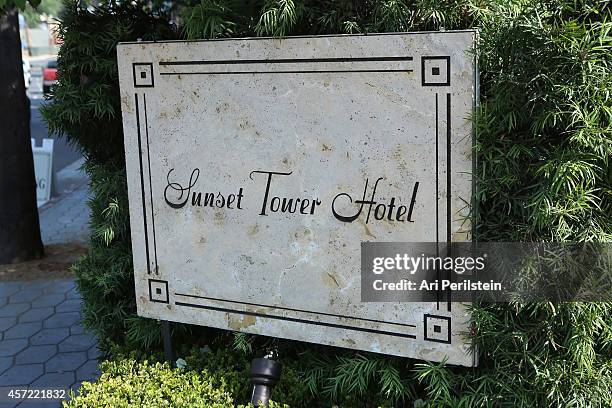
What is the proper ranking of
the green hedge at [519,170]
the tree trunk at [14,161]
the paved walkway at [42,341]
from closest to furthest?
the green hedge at [519,170] < the paved walkway at [42,341] < the tree trunk at [14,161]

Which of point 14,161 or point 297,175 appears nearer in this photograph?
point 297,175

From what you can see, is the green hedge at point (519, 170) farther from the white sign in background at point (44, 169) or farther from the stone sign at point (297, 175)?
the white sign in background at point (44, 169)

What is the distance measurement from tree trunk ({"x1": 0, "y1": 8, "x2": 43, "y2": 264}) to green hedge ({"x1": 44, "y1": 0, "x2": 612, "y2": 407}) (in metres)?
3.41

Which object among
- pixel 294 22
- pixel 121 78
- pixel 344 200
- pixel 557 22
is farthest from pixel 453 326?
pixel 121 78

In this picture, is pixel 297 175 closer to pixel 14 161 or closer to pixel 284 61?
pixel 284 61

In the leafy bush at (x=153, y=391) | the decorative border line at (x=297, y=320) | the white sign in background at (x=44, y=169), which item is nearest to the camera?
the decorative border line at (x=297, y=320)

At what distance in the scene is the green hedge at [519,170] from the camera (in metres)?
2.25

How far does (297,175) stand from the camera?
2.83m

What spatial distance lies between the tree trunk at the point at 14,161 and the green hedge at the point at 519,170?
134 inches

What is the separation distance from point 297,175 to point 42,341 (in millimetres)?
2639

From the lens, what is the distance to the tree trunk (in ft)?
19.3

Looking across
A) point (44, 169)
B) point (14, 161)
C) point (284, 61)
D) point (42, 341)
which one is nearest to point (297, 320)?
point (284, 61)

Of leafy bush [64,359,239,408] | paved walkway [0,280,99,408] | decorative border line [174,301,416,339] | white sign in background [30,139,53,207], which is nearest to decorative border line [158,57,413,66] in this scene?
decorative border line [174,301,416,339]

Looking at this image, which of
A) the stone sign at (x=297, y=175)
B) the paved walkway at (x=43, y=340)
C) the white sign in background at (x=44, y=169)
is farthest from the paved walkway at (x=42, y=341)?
the white sign in background at (x=44, y=169)
